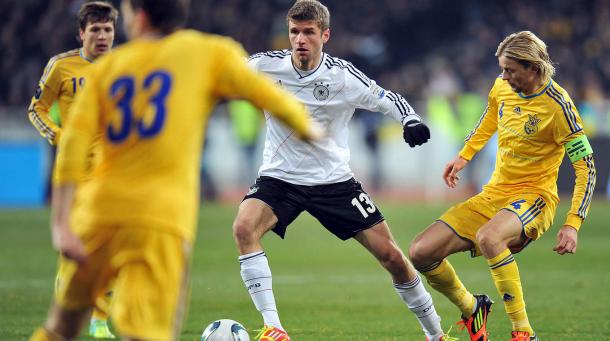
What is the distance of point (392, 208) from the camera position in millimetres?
23219

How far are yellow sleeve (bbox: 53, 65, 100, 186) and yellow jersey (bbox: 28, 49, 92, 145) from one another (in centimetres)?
403

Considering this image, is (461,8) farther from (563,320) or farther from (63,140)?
(63,140)

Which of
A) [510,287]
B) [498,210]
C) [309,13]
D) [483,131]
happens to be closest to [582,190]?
[498,210]

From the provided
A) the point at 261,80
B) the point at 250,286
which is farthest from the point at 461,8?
the point at 261,80

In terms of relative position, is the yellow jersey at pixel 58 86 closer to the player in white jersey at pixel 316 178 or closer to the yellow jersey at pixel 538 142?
the player in white jersey at pixel 316 178

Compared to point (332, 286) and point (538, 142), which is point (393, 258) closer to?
point (538, 142)

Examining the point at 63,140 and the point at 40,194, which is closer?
the point at 63,140

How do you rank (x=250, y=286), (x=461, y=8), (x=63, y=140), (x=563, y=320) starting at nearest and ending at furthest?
(x=63, y=140), (x=250, y=286), (x=563, y=320), (x=461, y=8)

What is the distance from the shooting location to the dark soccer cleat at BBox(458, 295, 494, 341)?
8109 mm

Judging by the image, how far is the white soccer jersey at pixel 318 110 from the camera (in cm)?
816

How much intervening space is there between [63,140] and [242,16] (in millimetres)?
23853

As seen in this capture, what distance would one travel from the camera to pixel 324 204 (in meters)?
8.10

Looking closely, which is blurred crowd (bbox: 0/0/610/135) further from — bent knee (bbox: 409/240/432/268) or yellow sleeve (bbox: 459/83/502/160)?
bent knee (bbox: 409/240/432/268)

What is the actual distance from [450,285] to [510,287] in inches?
18.9
